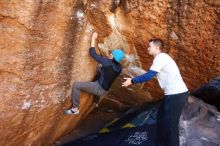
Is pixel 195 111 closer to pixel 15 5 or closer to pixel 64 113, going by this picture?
pixel 64 113

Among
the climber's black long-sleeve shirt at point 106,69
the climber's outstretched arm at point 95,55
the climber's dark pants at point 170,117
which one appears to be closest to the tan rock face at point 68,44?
the climber's outstretched arm at point 95,55

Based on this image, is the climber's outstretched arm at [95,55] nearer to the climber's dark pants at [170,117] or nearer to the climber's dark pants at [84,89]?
the climber's dark pants at [84,89]

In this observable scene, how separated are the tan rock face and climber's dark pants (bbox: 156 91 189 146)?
76cm

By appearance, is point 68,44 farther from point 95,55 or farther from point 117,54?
point 117,54

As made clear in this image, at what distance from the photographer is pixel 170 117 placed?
187 inches

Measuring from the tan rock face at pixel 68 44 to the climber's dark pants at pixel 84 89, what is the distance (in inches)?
3.7

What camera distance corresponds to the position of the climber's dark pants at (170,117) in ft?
15.3

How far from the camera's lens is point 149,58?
5.48 meters

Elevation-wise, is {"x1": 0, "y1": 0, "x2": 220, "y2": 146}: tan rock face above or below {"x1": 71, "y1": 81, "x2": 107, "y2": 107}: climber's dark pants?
above

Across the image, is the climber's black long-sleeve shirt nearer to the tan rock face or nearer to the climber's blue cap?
the climber's blue cap

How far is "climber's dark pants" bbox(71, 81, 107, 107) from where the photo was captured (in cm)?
531

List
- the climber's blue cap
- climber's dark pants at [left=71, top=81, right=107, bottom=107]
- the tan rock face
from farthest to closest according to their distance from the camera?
climber's dark pants at [left=71, top=81, right=107, bottom=107] → the climber's blue cap → the tan rock face

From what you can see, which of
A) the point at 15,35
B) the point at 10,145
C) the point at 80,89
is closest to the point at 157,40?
the point at 80,89

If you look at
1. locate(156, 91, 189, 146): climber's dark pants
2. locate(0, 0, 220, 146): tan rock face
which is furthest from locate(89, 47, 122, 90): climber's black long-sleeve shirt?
locate(156, 91, 189, 146): climber's dark pants
